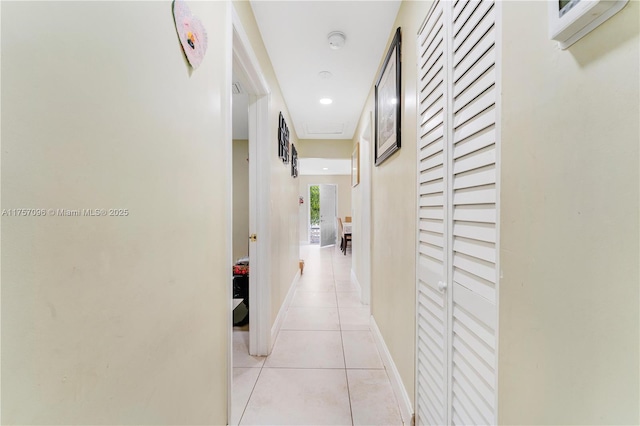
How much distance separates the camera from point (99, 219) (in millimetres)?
490

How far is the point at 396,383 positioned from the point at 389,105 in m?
1.76

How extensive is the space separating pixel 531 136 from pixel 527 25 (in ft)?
0.80

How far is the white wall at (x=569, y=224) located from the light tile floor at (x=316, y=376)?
1.08m

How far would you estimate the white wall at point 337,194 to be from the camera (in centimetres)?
791

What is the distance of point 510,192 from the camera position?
1.98 feet

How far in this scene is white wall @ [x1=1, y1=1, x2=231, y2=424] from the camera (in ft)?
1.24

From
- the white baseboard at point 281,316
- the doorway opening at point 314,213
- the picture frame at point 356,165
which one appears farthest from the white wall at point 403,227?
the doorway opening at point 314,213

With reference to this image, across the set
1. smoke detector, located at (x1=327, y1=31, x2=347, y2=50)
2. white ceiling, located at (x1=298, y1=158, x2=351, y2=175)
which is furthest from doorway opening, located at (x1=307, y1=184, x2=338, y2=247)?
smoke detector, located at (x1=327, y1=31, x2=347, y2=50)

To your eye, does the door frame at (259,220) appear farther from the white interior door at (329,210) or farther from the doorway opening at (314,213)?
the doorway opening at (314,213)

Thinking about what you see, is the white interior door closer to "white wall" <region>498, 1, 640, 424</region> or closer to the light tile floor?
the light tile floor

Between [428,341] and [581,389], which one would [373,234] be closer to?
[428,341]

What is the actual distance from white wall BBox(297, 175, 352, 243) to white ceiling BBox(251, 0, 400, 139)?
4.92 meters

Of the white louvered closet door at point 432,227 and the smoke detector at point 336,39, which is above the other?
the smoke detector at point 336,39

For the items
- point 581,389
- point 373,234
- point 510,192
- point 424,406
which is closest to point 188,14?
point 510,192
